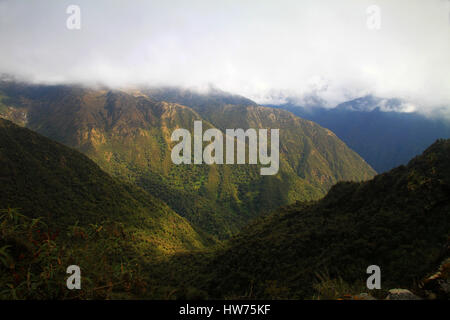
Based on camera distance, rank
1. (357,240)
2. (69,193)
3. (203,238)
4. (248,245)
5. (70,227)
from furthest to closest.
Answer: (203,238)
(69,193)
(248,245)
(357,240)
(70,227)

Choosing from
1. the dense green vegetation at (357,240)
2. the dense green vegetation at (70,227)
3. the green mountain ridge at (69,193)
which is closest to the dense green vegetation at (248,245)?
the dense green vegetation at (70,227)

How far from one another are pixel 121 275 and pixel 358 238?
2604cm

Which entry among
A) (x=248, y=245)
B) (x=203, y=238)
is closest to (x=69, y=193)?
(x=248, y=245)

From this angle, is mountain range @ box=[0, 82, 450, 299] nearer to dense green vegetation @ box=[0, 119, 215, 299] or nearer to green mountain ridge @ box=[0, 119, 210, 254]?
dense green vegetation @ box=[0, 119, 215, 299]

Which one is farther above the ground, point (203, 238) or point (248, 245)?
point (248, 245)

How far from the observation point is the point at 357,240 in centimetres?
2239

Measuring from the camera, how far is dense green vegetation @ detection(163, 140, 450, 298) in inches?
697

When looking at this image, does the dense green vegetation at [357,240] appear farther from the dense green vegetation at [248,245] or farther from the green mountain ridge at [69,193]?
the green mountain ridge at [69,193]

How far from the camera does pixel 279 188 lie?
176875 millimetres

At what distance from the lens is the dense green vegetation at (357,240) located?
17703mm

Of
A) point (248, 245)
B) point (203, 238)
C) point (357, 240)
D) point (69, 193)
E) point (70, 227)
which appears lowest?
point (203, 238)

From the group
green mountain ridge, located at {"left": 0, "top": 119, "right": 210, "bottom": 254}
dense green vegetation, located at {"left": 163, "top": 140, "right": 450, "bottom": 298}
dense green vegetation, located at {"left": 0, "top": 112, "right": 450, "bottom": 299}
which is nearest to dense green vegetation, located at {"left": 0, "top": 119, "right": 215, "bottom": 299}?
dense green vegetation, located at {"left": 0, "top": 112, "right": 450, "bottom": 299}

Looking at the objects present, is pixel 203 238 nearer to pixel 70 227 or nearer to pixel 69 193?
pixel 69 193

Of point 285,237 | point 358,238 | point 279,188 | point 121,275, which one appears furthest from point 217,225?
point 121,275
